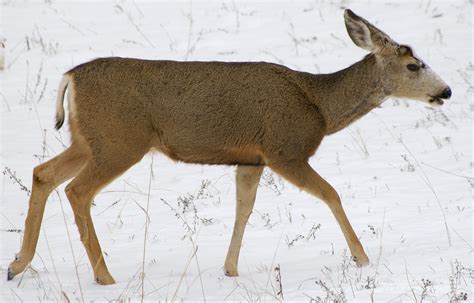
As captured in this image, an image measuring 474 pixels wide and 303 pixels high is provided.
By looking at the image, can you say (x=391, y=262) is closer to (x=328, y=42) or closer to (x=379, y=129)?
(x=379, y=129)

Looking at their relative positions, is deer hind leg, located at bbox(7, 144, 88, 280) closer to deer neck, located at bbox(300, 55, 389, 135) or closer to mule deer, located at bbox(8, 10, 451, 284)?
mule deer, located at bbox(8, 10, 451, 284)

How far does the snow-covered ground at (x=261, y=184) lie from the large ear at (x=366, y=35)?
1.50 metres

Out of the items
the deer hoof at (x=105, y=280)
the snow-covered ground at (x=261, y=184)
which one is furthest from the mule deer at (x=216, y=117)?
the snow-covered ground at (x=261, y=184)

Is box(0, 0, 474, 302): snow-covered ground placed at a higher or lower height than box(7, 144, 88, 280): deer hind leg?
lower

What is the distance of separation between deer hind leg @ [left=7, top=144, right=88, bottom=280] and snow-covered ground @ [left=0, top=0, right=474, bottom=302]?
0.45 ft

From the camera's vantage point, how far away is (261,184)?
987cm

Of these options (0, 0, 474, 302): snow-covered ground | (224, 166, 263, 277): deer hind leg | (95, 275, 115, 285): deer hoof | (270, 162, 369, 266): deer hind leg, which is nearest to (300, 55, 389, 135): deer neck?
(270, 162, 369, 266): deer hind leg

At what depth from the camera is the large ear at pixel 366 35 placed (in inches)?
316

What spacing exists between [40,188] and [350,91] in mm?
2626

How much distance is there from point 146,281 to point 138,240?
1.14m

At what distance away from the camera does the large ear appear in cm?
804

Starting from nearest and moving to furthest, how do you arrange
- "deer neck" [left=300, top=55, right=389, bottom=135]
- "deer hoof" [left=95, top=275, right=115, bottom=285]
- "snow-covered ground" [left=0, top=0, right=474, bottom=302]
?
"snow-covered ground" [left=0, top=0, right=474, bottom=302] < "deer hoof" [left=95, top=275, right=115, bottom=285] < "deer neck" [left=300, top=55, right=389, bottom=135]

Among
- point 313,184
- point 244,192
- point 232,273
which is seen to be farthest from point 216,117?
point 232,273

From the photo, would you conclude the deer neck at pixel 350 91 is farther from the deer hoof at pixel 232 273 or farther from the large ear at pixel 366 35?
the deer hoof at pixel 232 273
